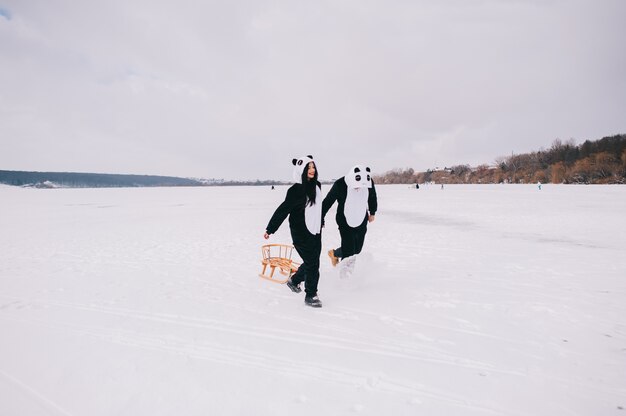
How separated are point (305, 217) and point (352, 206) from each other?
1.23 m

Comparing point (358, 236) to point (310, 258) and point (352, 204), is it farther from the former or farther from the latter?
point (310, 258)

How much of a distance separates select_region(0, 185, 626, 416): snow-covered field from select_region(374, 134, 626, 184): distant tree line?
77.0m

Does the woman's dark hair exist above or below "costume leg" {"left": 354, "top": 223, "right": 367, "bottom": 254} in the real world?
above

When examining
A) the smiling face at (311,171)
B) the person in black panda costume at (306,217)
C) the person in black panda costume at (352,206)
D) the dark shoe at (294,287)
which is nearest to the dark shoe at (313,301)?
the person in black panda costume at (306,217)

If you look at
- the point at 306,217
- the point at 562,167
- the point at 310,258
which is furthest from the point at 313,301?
the point at 562,167

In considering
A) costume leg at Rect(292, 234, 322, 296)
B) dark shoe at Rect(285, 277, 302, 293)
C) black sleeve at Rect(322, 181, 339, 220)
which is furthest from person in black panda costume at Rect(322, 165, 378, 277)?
costume leg at Rect(292, 234, 322, 296)

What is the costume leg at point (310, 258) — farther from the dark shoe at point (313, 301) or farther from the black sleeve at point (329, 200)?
the black sleeve at point (329, 200)

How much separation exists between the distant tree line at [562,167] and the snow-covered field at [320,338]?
77008 mm

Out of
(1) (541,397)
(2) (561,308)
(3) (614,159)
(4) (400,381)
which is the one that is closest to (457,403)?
(4) (400,381)

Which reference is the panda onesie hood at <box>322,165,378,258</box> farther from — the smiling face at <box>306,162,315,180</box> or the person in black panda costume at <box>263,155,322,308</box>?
the smiling face at <box>306,162,315,180</box>

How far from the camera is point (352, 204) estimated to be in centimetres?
562

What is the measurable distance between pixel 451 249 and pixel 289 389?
7162mm

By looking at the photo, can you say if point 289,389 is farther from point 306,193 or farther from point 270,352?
point 306,193

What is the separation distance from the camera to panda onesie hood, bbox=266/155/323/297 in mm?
4648
